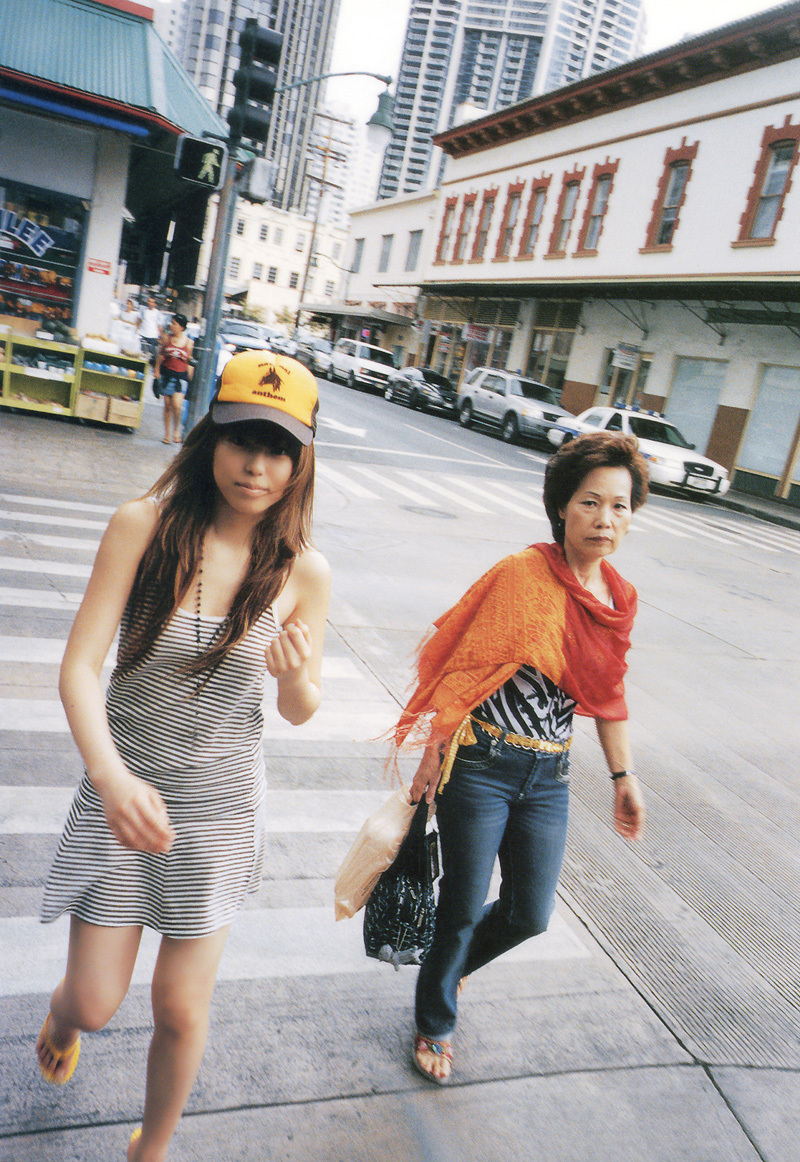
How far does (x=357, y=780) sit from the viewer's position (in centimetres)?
445

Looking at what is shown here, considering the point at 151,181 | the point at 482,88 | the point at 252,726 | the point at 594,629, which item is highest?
the point at 482,88

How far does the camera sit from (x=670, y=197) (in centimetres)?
2744

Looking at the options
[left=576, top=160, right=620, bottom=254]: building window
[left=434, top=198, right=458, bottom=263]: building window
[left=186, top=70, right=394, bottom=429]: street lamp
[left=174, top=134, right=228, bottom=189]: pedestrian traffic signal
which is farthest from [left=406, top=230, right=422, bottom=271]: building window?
[left=174, top=134, right=228, bottom=189]: pedestrian traffic signal

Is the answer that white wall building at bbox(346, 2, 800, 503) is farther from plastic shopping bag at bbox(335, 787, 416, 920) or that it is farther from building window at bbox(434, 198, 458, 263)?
plastic shopping bag at bbox(335, 787, 416, 920)

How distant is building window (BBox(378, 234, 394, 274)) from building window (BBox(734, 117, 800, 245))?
89.6 feet

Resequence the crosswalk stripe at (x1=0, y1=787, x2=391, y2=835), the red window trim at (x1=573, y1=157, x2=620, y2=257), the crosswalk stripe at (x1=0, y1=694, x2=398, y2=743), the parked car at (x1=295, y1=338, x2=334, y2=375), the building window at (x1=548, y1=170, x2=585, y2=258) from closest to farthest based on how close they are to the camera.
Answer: the crosswalk stripe at (x1=0, y1=787, x2=391, y2=835), the crosswalk stripe at (x1=0, y1=694, x2=398, y2=743), the red window trim at (x1=573, y1=157, x2=620, y2=257), the building window at (x1=548, y1=170, x2=585, y2=258), the parked car at (x1=295, y1=338, x2=334, y2=375)

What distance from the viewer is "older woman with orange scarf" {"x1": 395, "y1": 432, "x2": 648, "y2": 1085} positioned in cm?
247

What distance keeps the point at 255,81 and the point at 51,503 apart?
15.8 ft

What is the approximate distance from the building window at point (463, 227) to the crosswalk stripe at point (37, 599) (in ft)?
120

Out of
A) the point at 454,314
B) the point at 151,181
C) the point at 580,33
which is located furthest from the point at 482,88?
the point at 151,181

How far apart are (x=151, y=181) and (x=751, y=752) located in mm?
13671

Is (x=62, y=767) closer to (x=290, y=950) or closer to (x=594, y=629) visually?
(x=290, y=950)

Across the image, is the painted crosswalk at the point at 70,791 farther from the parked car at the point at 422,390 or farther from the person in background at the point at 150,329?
the parked car at the point at 422,390

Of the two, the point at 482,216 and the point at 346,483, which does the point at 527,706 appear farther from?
the point at 482,216
